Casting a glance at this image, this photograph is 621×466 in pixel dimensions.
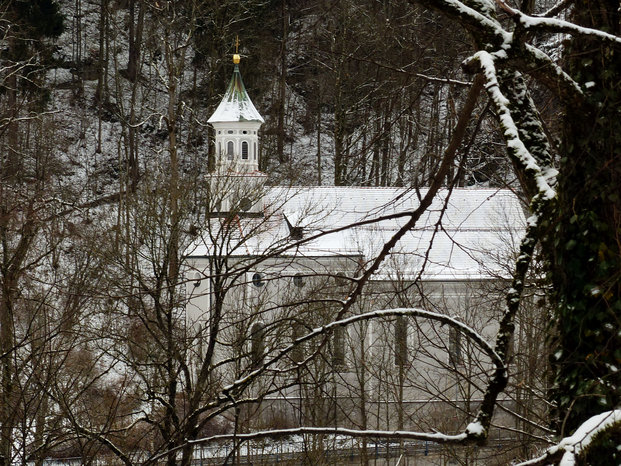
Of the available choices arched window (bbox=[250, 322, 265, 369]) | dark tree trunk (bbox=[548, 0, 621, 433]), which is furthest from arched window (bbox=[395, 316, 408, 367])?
dark tree trunk (bbox=[548, 0, 621, 433])

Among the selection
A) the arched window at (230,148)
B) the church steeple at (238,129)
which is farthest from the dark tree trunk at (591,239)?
the arched window at (230,148)

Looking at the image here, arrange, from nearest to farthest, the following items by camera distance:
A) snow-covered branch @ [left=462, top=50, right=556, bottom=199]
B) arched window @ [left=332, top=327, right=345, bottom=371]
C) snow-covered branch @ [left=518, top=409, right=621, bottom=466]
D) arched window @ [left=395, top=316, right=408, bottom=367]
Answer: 1. snow-covered branch @ [left=518, top=409, right=621, bottom=466]
2. snow-covered branch @ [left=462, top=50, right=556, bottom=199]
3. arched window @ [left=332, top=327, right=345, bottom=371]
4. arched window @ [left=395, top=316, right=408, bottom=367]

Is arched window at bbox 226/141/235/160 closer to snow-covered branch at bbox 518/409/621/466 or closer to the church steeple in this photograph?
the church steeple

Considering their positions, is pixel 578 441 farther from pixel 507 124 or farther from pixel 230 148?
pixel 230 148

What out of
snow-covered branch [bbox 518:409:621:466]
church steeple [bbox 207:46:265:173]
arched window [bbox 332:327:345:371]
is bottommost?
arched window [bbox 332:327:345:371]

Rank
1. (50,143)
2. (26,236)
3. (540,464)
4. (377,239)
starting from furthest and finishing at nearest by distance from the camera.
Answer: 1. (50,143)
2. (377,239)
3. (26,236)
4. (540,464)

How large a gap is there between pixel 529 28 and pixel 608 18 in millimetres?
850

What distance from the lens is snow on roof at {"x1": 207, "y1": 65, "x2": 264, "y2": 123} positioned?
2759 cm

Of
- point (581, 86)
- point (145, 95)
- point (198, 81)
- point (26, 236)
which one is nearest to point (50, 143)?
point (145, 95)

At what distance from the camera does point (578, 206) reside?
13.2ft

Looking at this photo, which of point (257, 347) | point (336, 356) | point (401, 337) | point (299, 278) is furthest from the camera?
point (401, 337)

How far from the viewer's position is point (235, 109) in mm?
28000

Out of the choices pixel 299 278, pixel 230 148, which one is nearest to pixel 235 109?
pixel 230 148

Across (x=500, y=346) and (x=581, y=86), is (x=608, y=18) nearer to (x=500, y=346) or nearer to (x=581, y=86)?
(x=581, y=86)
